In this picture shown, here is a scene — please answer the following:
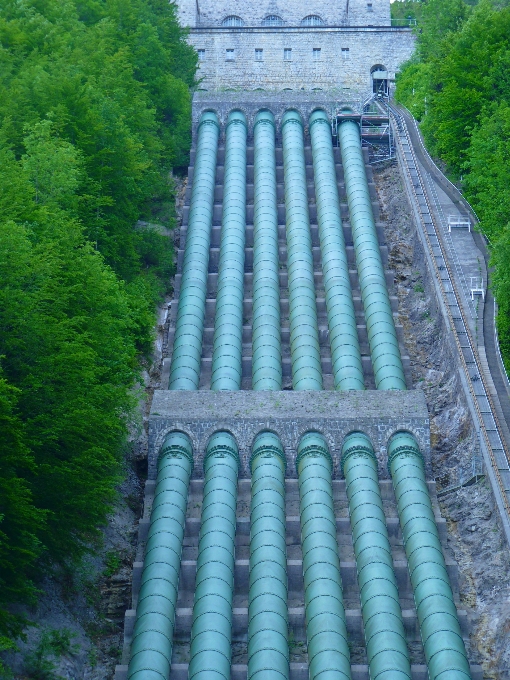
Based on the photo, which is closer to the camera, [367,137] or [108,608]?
[108,608]

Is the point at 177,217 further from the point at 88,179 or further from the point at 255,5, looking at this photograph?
the point at 255,5

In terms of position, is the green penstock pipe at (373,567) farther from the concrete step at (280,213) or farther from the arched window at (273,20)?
the arched window at (273,20)

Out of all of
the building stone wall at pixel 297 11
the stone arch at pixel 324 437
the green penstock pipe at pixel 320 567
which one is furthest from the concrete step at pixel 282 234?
the building stone wall at pixel 297 11

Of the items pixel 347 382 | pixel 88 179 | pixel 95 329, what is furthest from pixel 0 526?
pixel 88 179

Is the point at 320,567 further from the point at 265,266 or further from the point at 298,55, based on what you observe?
the point at 298,55

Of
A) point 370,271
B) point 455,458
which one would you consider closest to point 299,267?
point 370,271

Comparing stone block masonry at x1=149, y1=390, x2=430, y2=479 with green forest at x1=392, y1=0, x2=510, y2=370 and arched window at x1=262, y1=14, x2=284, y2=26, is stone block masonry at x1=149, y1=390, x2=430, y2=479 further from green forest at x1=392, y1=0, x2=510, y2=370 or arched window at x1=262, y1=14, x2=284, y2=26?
arched window at x1=262, y1=14, x2=284, y2=26
